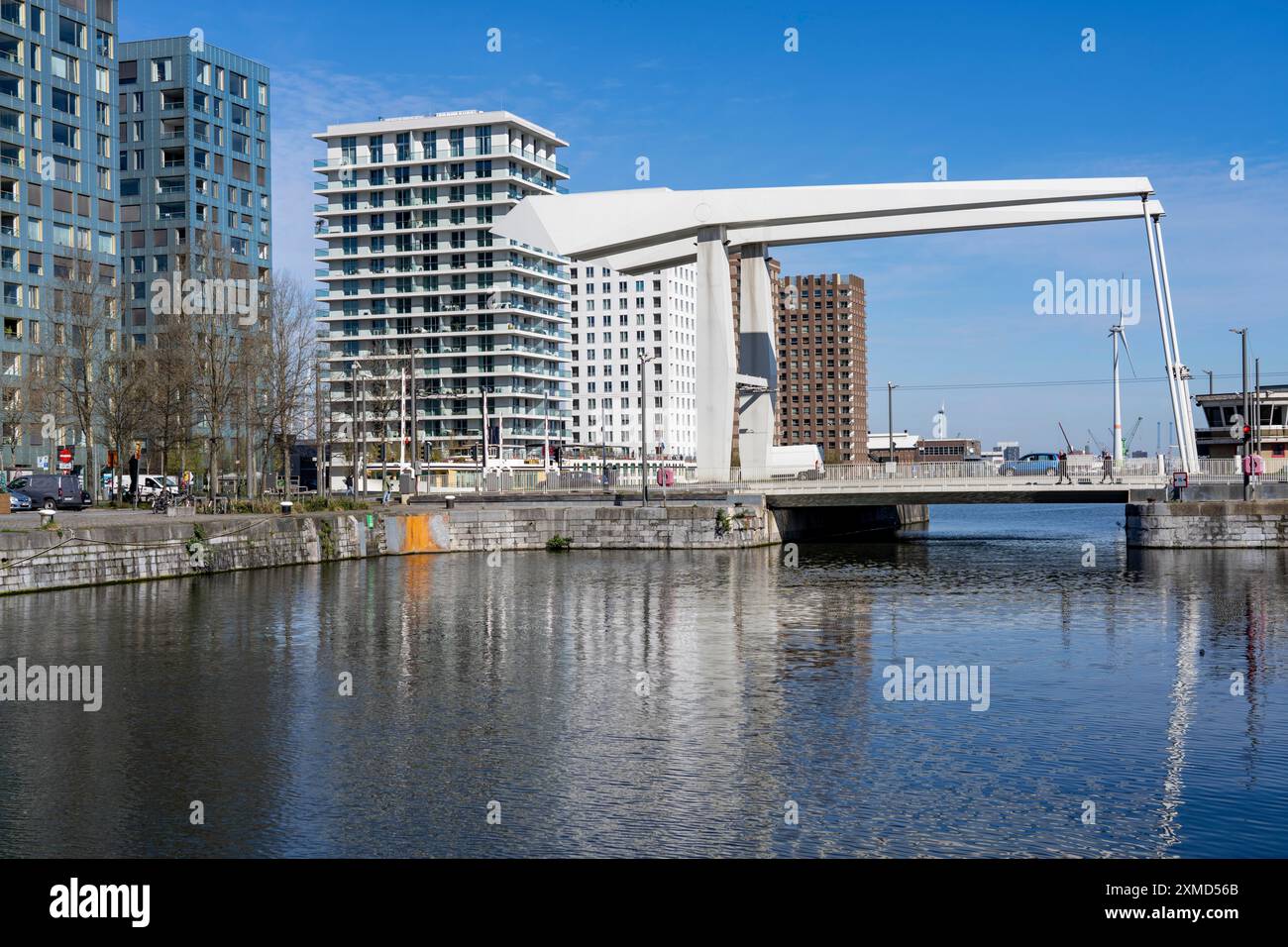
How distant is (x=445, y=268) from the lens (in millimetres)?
137500

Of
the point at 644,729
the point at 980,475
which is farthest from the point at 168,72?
the point at 644,729

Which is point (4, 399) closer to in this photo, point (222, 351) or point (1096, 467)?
point (222, 351)

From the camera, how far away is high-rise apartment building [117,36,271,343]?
10950 cm

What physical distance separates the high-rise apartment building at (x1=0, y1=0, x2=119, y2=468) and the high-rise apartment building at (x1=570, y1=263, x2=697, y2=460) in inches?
3258

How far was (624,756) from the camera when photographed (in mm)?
16344

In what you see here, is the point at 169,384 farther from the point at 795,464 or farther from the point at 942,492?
the point at 942,492

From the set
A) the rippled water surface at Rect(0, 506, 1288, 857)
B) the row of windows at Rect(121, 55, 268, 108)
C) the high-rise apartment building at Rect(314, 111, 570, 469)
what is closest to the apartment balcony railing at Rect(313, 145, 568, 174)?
the high-rise apartment building at Rect(314, 111, 570, 469)

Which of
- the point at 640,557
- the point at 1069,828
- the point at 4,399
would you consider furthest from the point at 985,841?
the point at 4,399

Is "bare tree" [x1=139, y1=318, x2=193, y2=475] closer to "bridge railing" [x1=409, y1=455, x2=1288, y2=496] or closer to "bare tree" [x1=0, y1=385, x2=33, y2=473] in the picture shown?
"bare tree" [x1=0, y1=385, x2=33, y2=473]

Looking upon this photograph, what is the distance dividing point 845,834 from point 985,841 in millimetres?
1374

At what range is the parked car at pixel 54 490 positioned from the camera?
57.0m

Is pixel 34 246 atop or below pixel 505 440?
atop

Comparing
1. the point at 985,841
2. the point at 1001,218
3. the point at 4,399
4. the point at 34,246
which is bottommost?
the point at 985,841

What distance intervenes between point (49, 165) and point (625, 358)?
303 ft
